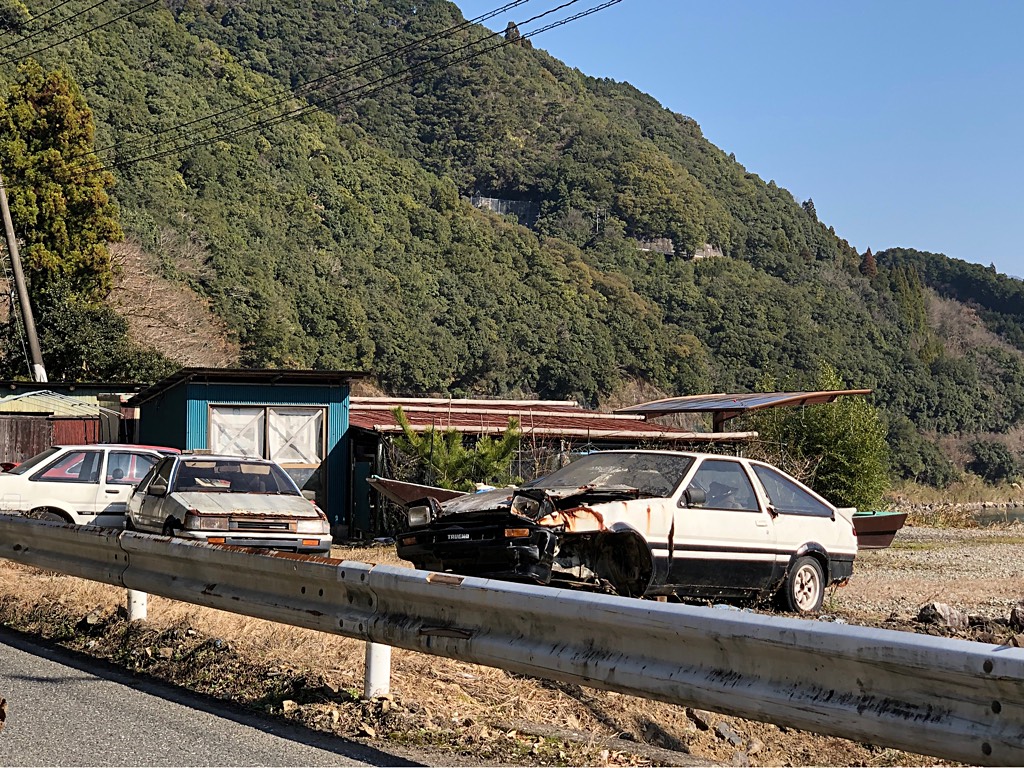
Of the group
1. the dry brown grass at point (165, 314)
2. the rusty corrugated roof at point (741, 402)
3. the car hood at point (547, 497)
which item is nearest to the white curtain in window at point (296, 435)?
the rusty corrugated roof at point (741, 402)

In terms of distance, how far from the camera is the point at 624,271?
10969cm

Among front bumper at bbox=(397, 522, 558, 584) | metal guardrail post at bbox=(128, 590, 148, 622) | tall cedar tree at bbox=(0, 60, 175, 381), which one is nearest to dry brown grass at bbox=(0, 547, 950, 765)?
metal guardrail post at bbox=(128, 590, 148, 622)

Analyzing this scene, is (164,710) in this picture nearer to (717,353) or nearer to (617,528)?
(617,528)

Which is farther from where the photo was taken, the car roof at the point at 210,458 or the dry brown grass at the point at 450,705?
the car roof at the point at 210,458

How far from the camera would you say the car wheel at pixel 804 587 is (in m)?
12.4

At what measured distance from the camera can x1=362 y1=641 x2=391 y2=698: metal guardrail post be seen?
22.4 ft

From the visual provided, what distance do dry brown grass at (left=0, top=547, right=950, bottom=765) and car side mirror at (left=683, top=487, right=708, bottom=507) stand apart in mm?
3632

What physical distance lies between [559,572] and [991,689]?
6951 millimetres

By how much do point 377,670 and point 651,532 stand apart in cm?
469

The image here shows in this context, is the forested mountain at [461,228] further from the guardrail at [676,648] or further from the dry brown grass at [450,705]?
the guardrail at [676,648]

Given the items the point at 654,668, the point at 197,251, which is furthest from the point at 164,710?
the point at 197,251

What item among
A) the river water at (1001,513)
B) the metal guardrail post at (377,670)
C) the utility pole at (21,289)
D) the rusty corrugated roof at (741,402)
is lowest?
the river water at (1001,513)

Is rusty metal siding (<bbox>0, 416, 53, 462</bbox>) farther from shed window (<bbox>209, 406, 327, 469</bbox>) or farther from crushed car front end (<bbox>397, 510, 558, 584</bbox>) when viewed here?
crushed car front end (<bbox>397, 510, 558, 584</bbox>)

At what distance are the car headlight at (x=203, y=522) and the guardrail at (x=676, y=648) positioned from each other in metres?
5.42
